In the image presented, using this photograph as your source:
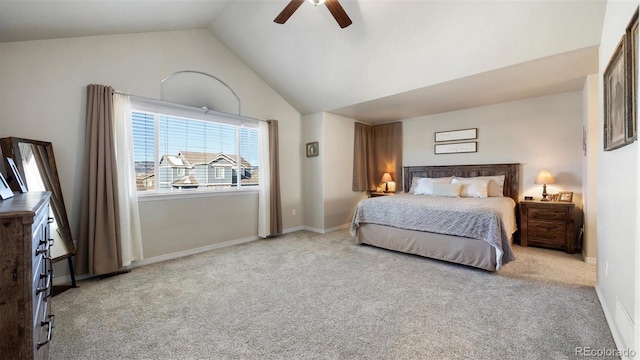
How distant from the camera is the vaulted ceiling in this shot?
2.45 m

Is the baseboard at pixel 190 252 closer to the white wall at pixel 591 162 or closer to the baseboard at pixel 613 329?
the baseboard at pixel 613 329

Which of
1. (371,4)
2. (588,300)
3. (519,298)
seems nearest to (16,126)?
(371,4)

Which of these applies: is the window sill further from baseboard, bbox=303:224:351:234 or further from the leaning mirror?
baseboard, bbox=303:224:351:234

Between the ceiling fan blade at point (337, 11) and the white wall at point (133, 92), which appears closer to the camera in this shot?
the ceiling fan blade at point (337, 11)

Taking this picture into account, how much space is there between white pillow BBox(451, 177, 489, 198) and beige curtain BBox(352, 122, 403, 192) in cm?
146

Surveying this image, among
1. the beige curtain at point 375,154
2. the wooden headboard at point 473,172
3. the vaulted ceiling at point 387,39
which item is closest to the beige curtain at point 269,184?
the vaulted ceiling at point 387,39

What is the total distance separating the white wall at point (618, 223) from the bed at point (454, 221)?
85 cm

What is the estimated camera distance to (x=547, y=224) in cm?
370

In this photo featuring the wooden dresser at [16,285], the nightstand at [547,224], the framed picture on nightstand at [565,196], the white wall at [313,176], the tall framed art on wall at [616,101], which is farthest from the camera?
the white wall at [313,176]

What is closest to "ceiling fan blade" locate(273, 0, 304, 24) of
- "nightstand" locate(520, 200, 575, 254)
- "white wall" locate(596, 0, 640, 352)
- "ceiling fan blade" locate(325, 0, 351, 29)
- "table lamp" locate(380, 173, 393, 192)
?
"ceiling fan blade" locate(325, 0, 351, 29)

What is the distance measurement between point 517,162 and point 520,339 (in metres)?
3.42

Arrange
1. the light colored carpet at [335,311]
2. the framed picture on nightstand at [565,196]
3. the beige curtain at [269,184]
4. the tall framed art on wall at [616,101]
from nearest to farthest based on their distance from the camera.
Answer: the tall framed art on wall at [616,101]
the light colored carpet at [335,311]
the framed picture on nightstand at [565,196]
the beige curtain at [269,184]

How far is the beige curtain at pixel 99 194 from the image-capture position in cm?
287

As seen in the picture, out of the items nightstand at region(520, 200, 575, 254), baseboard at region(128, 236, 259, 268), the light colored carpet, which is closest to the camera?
the light colored carpet
